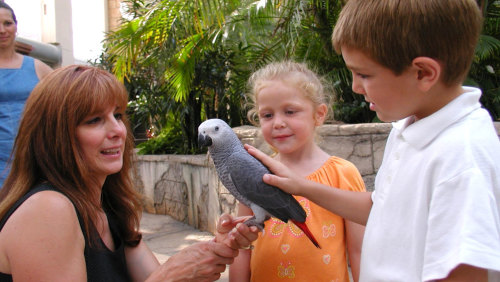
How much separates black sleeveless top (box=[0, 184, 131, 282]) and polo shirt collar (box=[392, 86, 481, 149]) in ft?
3.01

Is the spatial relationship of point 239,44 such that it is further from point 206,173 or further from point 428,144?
point 428,144

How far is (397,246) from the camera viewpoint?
0.78 metres

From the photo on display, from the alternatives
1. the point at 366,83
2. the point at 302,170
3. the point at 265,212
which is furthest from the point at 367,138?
the point at 366,83

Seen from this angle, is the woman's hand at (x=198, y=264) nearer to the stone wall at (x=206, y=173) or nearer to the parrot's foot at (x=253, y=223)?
the parrot's foot at (x=253, y=223)

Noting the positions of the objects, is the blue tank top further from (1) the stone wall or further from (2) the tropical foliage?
(2) the tropical foliage

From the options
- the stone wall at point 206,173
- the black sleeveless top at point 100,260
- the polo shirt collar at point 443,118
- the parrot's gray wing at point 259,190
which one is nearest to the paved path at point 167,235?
the stone wall at point 206,173

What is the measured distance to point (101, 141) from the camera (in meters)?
1.18

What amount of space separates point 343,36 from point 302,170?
67 centimetres

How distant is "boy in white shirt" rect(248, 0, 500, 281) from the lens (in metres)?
0.65

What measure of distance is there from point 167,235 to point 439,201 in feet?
13.4

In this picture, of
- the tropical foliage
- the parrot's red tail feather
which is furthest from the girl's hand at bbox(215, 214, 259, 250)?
the tropical foliage

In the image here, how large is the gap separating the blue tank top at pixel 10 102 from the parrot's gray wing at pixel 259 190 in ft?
4.68

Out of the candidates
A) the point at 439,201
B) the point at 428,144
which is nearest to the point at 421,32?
the point at 428,144

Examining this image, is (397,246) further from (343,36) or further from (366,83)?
(343,36)
